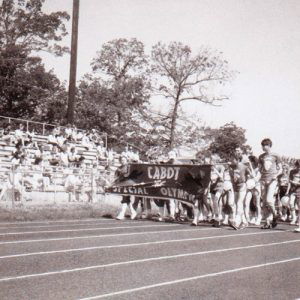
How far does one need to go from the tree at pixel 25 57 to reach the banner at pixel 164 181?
29.0m

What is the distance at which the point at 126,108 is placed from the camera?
174 ft

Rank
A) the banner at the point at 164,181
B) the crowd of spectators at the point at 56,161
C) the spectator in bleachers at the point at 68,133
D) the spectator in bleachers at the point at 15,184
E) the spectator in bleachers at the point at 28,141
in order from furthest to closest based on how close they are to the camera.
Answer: the spectator in bleachers at the point at 68,133
the spectator in bleachers at the point at 28,141
the crowd of spectators at the point at 56,161
the spectator in bleachers at the point at 15,184
the banner at the point at 164,181

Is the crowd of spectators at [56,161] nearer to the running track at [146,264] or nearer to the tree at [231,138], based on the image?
the running track at [146,264]

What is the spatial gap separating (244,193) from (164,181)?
327 cm

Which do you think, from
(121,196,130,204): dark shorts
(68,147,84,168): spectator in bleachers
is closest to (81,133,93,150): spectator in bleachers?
(68,147,84,168): spectator in bleachers

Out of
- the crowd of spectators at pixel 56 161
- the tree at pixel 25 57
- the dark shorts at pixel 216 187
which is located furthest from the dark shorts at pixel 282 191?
the tree at pixel 25 57

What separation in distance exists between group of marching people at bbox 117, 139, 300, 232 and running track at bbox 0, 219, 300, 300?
5.40ft

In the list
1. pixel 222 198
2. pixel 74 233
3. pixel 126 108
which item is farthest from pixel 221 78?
pixel 74 233

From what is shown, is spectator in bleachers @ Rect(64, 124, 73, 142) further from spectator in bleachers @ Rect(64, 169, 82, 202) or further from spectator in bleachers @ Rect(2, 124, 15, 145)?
spectator in bleachers @ Rect(64, 169, 82, 202)

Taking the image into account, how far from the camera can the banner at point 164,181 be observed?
17641mm

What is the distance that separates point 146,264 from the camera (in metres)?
9.10

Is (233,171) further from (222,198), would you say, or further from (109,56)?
(109,56)

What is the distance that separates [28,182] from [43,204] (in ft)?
2.87

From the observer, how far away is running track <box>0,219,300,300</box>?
713 centimetres
